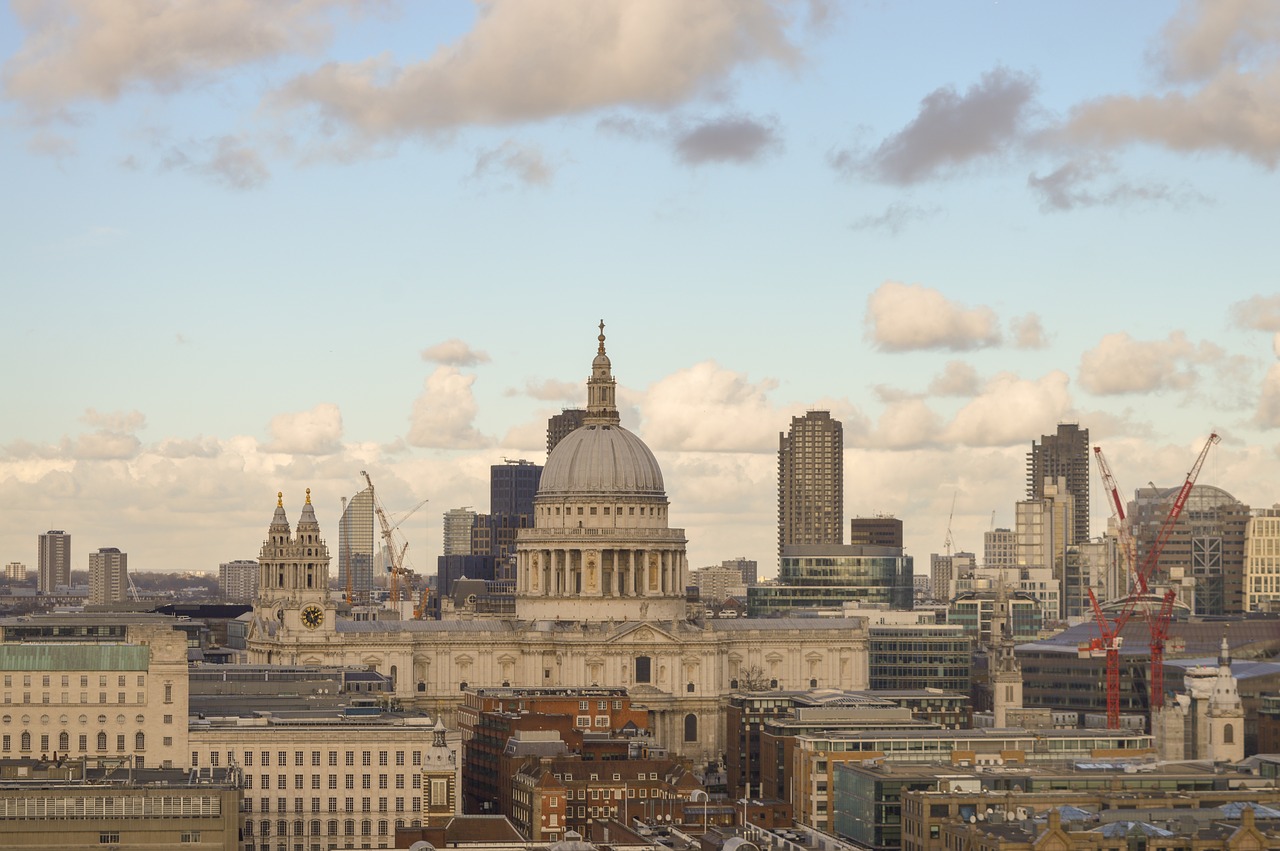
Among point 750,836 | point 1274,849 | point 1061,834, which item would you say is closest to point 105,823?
point 750,836

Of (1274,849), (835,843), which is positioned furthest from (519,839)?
(1274,849)

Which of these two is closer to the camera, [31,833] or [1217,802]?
[31,833]

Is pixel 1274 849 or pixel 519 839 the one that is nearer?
pixel 1274 849

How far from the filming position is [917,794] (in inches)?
7712

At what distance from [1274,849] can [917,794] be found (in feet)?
85.6

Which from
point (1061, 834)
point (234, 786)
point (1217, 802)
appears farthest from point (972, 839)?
point (234, 786)

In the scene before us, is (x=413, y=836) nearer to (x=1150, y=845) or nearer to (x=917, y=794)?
(x=917, y=794)

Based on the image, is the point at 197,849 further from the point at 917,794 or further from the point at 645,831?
the point at 917,794

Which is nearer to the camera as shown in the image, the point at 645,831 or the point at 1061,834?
the point at 1061,834

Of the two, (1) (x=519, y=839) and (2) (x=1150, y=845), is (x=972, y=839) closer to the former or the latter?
(2) (x=1150, y=845)

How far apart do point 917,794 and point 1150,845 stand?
2186cm

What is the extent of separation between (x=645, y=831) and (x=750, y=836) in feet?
30.9

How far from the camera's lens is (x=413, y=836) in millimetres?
195875

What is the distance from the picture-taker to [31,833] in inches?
6973
